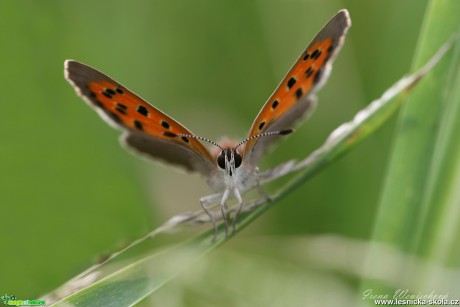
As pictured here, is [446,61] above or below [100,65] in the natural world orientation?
below

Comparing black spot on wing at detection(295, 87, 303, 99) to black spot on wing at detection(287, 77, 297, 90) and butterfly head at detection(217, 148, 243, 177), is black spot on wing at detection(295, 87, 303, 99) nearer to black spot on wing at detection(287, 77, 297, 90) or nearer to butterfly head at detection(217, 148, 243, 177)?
black spot on wing at detection(287, 77, 297, 90)

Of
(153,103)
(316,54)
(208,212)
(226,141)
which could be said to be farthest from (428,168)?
A: (153,103)

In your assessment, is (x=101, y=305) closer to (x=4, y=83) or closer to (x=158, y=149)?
(x=158, y=149)

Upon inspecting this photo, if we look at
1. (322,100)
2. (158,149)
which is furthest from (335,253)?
(322,100)

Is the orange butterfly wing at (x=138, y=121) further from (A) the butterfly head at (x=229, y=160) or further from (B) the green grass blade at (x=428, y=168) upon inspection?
(B) the green grass blade at (x=428, y=168)

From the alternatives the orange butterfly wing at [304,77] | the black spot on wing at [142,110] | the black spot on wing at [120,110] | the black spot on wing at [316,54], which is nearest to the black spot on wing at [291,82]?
the orange butterfly wing at [304,77]

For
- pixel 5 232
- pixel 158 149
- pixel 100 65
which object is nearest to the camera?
pixel 5 232

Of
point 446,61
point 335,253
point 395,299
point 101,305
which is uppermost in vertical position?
point 446,61
